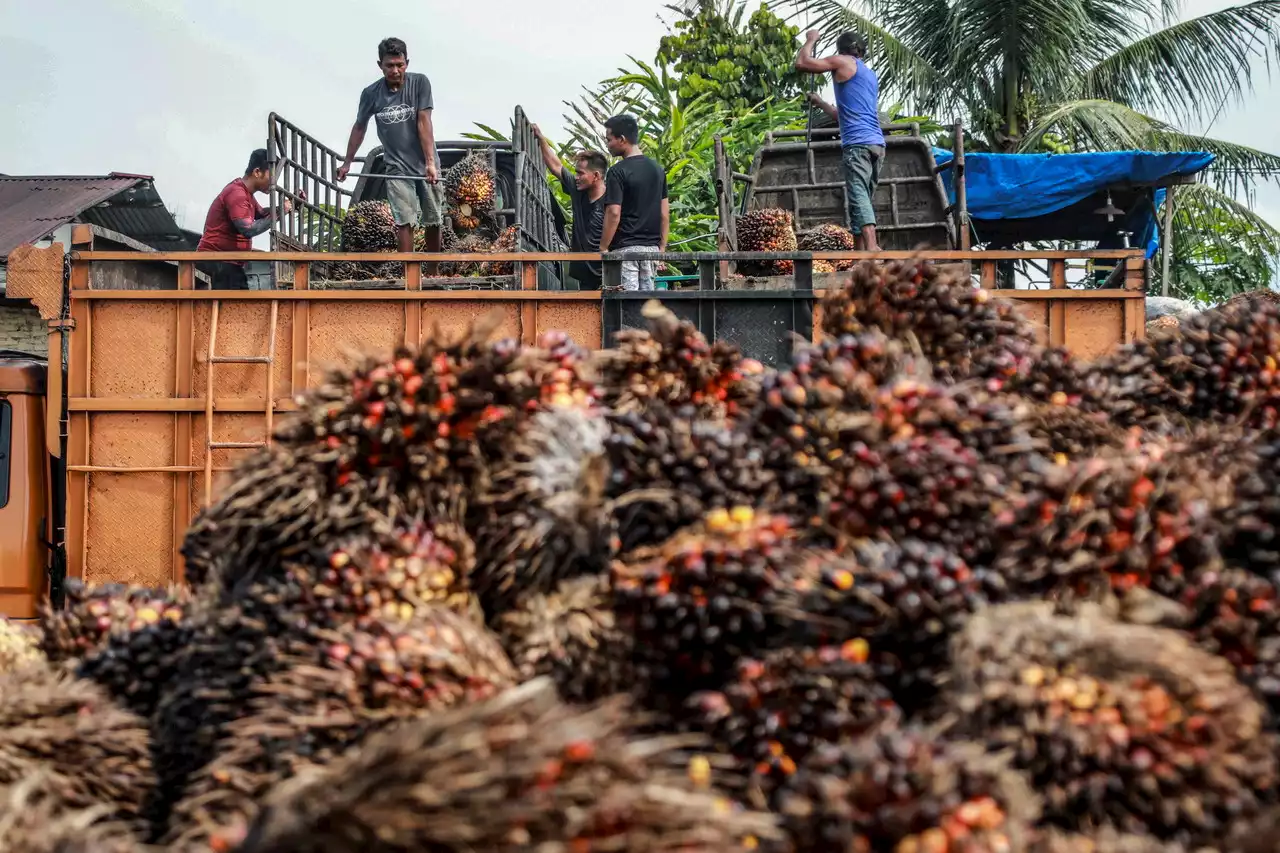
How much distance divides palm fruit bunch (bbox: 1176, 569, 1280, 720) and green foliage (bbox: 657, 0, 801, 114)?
54.3 feet

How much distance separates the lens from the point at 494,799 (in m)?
1.40

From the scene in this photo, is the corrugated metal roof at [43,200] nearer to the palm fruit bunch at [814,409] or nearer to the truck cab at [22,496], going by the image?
the truck cab at [22,496]

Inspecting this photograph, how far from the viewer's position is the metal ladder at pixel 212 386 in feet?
17.5

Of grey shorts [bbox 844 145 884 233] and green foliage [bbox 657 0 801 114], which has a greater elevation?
green foliage [bbox 657 0 801 114]

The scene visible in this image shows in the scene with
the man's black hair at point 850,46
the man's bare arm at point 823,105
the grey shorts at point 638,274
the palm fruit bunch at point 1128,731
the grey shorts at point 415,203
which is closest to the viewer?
the palm fruit bunch at point 1128,731

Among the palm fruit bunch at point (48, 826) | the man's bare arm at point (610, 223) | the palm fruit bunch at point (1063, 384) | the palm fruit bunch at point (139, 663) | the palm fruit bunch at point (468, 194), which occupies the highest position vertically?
the palm fruit bunch at point (468, 194)

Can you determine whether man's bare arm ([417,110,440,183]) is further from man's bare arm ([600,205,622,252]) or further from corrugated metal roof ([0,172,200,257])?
corrugated metal roof ([0,172,200,257])

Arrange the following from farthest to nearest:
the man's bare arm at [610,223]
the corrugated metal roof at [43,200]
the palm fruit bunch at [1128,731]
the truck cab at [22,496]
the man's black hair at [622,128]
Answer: the corrugated metal roof at [43,200] < the man's black hair at [622,128] < the man's bare arm at [610,223] < the truck cab at [22,496] < the palm fruit bunch at [1128,731]

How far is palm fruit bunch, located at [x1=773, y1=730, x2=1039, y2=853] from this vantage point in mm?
1422

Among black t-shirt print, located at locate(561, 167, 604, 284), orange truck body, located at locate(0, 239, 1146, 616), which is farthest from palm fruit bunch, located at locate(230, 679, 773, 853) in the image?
black t-shirt print, located at locate(561, 167, 604, 284)

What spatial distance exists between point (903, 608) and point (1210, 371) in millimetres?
1049

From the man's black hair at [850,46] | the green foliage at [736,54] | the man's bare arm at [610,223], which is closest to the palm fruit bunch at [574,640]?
Answer: the man's bare arm at [610,223]

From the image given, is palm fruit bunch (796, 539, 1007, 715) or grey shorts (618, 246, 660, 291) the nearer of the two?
palm fruit bunch (796, 539, 1007, 715)

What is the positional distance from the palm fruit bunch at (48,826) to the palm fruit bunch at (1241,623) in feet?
5.11
